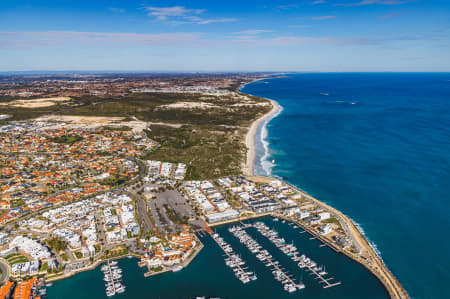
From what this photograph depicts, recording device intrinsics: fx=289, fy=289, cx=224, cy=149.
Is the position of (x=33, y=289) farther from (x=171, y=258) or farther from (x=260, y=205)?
(x=260, y=205)

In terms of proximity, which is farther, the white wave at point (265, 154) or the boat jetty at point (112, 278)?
the white wave at point (265, 154)

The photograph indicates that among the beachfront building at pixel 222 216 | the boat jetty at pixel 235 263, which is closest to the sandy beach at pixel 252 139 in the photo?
the beachfront building at pixel 222 216

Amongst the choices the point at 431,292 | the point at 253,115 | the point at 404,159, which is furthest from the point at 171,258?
the point at 253,115

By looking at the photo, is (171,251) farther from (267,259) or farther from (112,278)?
(267,259)

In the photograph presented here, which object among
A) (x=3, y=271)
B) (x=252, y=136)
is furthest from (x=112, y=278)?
(x=252, y=136)

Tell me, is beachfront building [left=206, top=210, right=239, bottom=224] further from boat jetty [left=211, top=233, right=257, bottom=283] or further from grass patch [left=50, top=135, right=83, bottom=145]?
grass patch [left=50, top=135, right=83, bottom=145]

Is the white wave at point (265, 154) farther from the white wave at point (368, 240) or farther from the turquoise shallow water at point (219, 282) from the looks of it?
the turquoise shallow water at point (219, 282)
